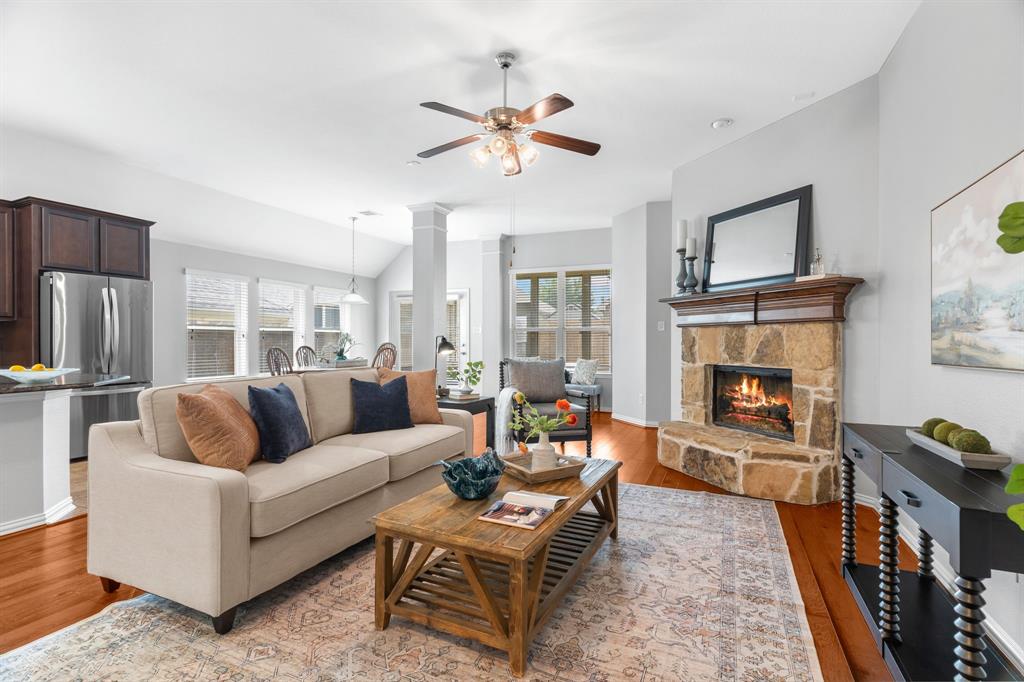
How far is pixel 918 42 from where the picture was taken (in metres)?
2.57

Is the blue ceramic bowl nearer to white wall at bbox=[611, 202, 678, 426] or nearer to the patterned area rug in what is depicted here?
the patterned area rug

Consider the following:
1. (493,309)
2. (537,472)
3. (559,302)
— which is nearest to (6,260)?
(537,472)

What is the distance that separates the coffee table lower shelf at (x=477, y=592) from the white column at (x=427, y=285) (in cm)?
384

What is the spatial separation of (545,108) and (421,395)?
2.13m

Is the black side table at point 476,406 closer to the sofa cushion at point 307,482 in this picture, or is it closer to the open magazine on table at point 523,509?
Result: the sofa cushion at point 307,482

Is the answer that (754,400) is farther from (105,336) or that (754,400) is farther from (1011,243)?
(105,336)

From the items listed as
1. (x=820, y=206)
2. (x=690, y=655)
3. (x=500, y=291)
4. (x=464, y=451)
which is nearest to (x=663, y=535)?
(x=690, y=655)

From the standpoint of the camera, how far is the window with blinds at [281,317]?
289 inches

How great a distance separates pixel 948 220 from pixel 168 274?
286 inches

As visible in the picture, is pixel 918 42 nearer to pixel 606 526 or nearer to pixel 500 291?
pixel 606 526

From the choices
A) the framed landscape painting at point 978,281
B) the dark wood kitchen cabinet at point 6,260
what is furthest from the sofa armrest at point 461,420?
the dark wood kitchen cabinet at point 6,260

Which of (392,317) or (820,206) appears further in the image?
(392,317)

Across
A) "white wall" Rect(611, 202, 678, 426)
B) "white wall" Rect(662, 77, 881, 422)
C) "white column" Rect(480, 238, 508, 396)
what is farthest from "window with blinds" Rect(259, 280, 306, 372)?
"white wall" Rect(662, 77, 881, 422)

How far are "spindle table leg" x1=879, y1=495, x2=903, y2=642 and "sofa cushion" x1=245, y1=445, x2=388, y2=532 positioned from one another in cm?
228
